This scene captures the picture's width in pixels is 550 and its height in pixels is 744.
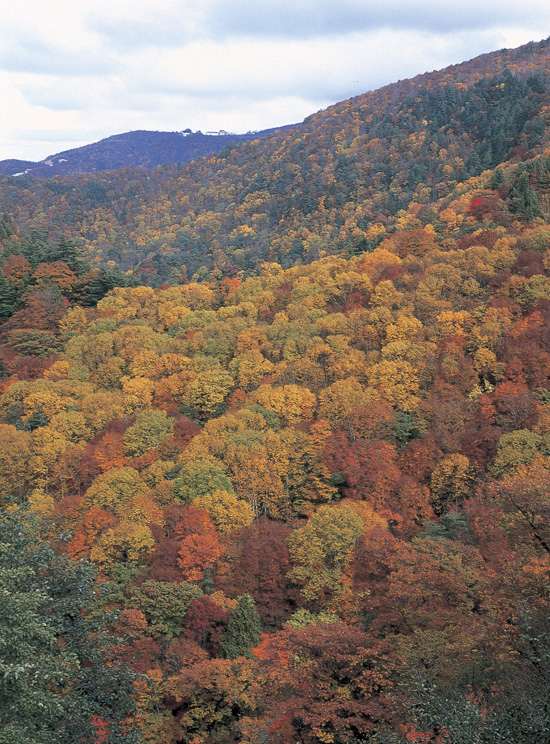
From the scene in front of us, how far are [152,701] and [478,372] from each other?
1679 inches

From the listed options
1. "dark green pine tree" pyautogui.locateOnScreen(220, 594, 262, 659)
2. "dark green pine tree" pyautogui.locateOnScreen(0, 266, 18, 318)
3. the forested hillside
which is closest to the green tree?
the forested hillside

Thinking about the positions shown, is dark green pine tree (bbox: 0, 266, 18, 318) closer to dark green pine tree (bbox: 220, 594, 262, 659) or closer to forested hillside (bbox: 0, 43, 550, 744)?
forested hillside (bbox: 0, 43, 550, 744)

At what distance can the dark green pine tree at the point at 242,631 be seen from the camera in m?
33.8

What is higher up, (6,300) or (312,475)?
(6,300)

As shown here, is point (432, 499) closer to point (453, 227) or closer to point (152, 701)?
point (152, 701)

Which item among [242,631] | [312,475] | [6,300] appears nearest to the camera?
[242,631]

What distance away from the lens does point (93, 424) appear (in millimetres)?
60406

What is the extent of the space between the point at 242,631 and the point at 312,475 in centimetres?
1806

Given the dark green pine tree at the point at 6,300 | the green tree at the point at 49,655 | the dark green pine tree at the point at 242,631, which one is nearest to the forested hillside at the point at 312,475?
the dark green pine tree at the point at 242,631

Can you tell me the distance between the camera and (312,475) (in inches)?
1987

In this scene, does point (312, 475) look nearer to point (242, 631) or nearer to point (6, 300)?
point (242, 631)

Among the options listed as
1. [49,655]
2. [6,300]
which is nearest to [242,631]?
[49,655]

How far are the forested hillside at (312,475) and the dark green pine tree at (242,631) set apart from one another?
128mm

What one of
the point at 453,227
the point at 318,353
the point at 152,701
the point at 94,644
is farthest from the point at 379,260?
the point at 94,644
